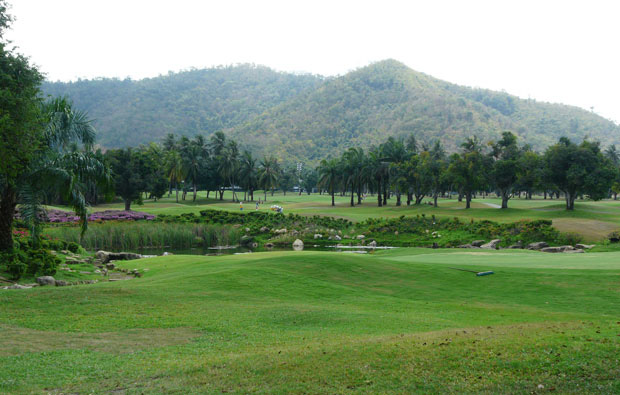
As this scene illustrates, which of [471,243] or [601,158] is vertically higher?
[601,158]

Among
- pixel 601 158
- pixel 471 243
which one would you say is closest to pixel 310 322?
pixel 471 243

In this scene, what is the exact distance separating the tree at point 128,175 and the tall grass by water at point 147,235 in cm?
3113

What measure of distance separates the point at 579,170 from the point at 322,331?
58619mm

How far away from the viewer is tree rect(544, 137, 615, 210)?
59062mm

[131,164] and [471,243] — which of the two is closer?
[471,243]

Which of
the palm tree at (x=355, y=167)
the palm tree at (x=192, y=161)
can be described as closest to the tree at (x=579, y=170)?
the palm tree at (x=355, y=167)

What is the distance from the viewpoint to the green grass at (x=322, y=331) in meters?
7.49

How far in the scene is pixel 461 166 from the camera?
7462 cm

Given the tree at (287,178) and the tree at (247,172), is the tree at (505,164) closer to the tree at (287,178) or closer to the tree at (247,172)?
the tree at (247,172)

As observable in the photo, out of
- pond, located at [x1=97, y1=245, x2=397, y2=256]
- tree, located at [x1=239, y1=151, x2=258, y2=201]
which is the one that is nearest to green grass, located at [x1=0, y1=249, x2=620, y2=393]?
pond, located at [x1=97, y1=245, x2=397, y2=256]

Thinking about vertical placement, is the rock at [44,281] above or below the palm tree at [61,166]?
below

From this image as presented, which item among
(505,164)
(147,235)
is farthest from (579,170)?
(147,235)

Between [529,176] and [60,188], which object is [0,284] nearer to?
[60,188]

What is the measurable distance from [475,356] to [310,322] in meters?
5.58
